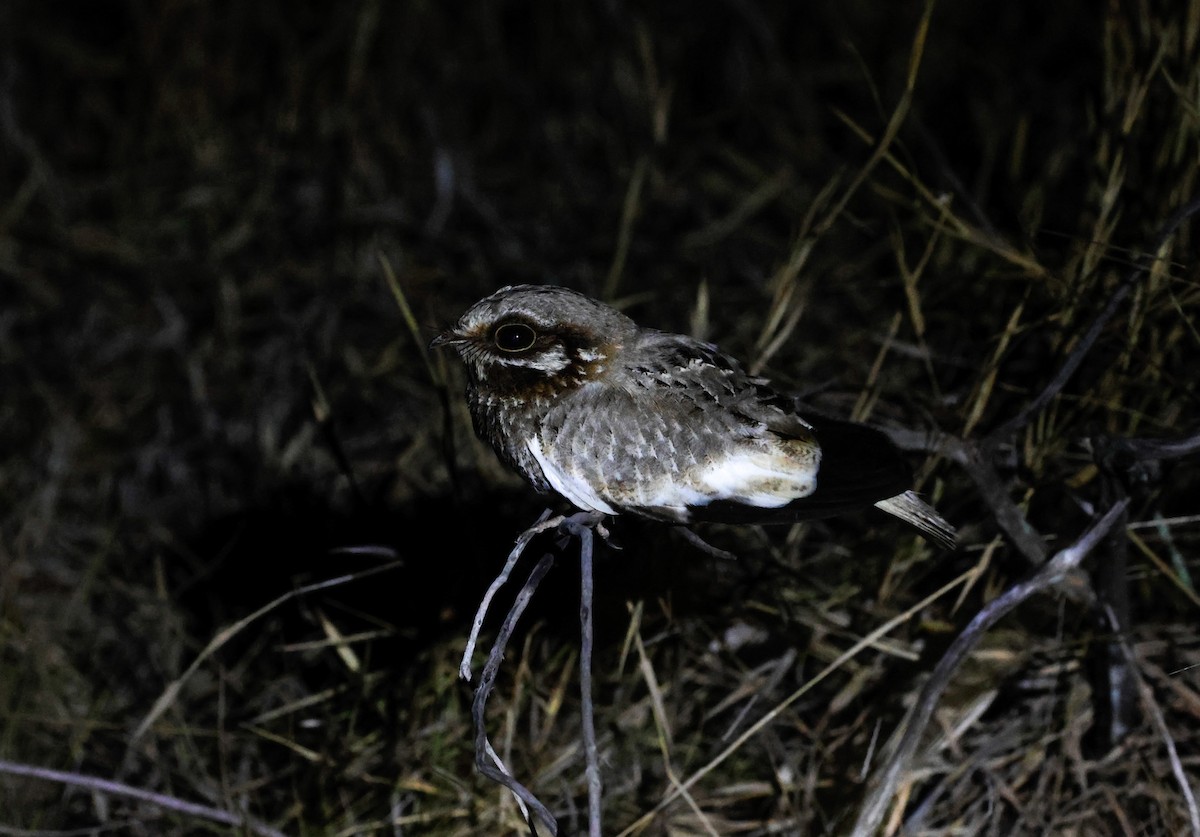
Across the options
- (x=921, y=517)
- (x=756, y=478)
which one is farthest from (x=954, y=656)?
(x=756, y=478)

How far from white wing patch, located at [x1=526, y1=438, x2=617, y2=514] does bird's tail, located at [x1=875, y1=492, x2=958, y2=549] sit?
42cm

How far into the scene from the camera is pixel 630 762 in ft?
6.73

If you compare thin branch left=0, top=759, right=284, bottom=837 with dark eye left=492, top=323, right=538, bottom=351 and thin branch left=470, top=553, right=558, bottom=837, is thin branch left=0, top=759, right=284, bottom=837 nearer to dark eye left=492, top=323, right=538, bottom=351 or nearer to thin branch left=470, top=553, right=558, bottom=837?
thin branch left=470, top=553, right=558, bottom=837

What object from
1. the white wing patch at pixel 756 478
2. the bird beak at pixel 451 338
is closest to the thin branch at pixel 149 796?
the bird beak at pixel 451 338

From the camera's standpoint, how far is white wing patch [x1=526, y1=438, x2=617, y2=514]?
1667mm

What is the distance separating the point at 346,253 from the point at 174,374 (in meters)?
0.67

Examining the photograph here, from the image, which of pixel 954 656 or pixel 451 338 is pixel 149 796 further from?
pixel 954 656

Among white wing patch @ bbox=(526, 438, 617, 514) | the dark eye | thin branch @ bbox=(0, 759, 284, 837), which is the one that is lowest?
thin branch @ bbox=(0, 759, 284, 837)

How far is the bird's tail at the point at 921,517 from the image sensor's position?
1733 millimetres

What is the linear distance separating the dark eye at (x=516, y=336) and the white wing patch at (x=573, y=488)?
0.17m

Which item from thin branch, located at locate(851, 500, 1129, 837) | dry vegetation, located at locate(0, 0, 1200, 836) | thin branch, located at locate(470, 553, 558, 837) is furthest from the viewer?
dry vegetation, located at locate(0, 0, 1200, 836)

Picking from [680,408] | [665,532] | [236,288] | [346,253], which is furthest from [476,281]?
[680,408]

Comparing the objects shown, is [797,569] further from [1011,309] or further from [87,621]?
[87,621]

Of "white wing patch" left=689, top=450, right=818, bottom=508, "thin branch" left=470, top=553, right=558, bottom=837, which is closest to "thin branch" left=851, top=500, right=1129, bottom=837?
"white wing patch" left=689, top=450, right=818, bottom=508
